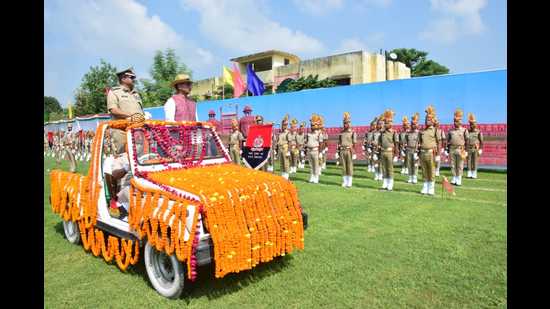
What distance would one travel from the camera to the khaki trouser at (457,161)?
36.1 ft

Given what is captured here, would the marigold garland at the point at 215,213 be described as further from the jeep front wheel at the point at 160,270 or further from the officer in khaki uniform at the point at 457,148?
the officer in khaki uniform at the point at 457,148

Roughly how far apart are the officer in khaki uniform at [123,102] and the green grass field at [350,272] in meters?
1.70

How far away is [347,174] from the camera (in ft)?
35.9

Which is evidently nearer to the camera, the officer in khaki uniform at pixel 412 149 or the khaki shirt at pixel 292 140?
the officer in khaki uniform at pixel 412 149

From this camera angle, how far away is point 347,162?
11031mm

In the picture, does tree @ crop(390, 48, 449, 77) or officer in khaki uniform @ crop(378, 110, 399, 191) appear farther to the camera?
tree @ crop(390, 48, 449, 77)

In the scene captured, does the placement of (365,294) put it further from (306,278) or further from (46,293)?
(46,293)

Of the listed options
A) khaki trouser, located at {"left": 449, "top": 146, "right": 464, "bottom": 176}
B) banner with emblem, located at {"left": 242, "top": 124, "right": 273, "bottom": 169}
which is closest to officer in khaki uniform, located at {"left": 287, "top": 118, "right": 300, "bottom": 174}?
khaki trouser, located at {"left": 449, "top": 146, "right": 464, "bottom": 176}

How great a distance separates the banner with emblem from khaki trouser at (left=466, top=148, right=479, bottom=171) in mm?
8910

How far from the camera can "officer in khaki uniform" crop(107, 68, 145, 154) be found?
511 centimetres

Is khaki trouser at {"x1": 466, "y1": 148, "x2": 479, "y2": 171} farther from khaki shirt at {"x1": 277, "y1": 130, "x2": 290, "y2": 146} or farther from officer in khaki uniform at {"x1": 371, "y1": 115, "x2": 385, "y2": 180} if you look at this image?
khaki shirt at {"x1": 277, "y1": 130, "x2": 290, "y2": 146}

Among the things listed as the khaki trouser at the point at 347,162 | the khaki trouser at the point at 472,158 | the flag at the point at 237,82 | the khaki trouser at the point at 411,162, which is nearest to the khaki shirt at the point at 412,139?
the khaki trouser at the point at 411,162
